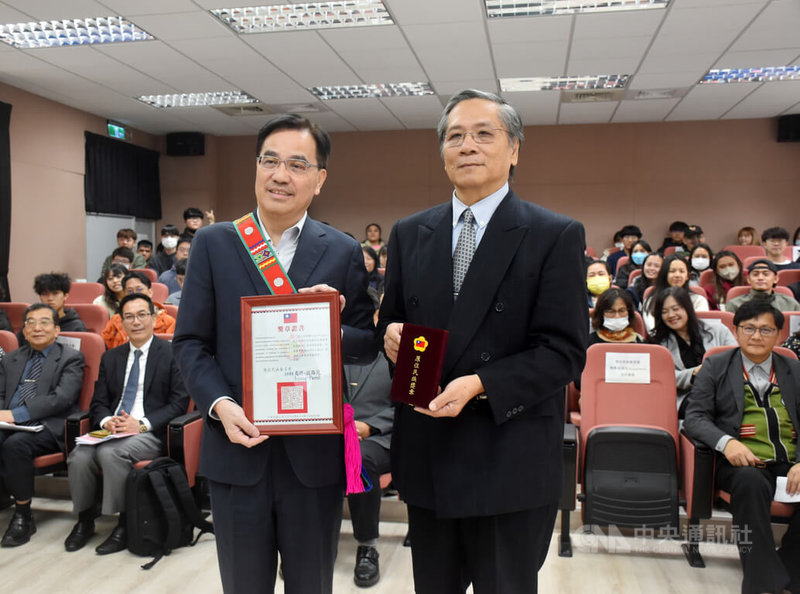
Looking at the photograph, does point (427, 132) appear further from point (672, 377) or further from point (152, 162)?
point (672, 377)

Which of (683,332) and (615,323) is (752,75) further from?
(615,323)

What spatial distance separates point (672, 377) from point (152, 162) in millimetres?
9145

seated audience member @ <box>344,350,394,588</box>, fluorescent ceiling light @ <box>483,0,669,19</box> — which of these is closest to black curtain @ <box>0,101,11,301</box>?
fluorescent ceiling light @ <box>483,0,669,19</box>

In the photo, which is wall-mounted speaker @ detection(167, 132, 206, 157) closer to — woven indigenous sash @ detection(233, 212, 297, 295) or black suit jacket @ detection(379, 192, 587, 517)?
woven indigenous sash @ detection(233, 212, 297, 295)

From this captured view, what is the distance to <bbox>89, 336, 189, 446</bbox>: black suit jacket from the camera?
3.13 metres

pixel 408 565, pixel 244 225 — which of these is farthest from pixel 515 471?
pixel 408 565

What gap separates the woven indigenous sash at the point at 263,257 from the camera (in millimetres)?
1294

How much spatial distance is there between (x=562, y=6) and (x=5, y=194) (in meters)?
6.12

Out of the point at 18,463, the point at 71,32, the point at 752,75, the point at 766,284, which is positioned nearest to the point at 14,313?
the point at 18,463

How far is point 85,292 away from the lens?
6.22m

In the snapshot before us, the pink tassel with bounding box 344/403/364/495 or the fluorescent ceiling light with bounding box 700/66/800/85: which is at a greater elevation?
the fluorescent ceiling light with bounding box 700/66/800/85

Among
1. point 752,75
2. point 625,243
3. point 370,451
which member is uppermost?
point 752,75

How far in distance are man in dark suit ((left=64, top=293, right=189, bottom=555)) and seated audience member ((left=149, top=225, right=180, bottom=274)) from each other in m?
4.80

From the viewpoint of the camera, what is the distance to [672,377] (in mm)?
2926
